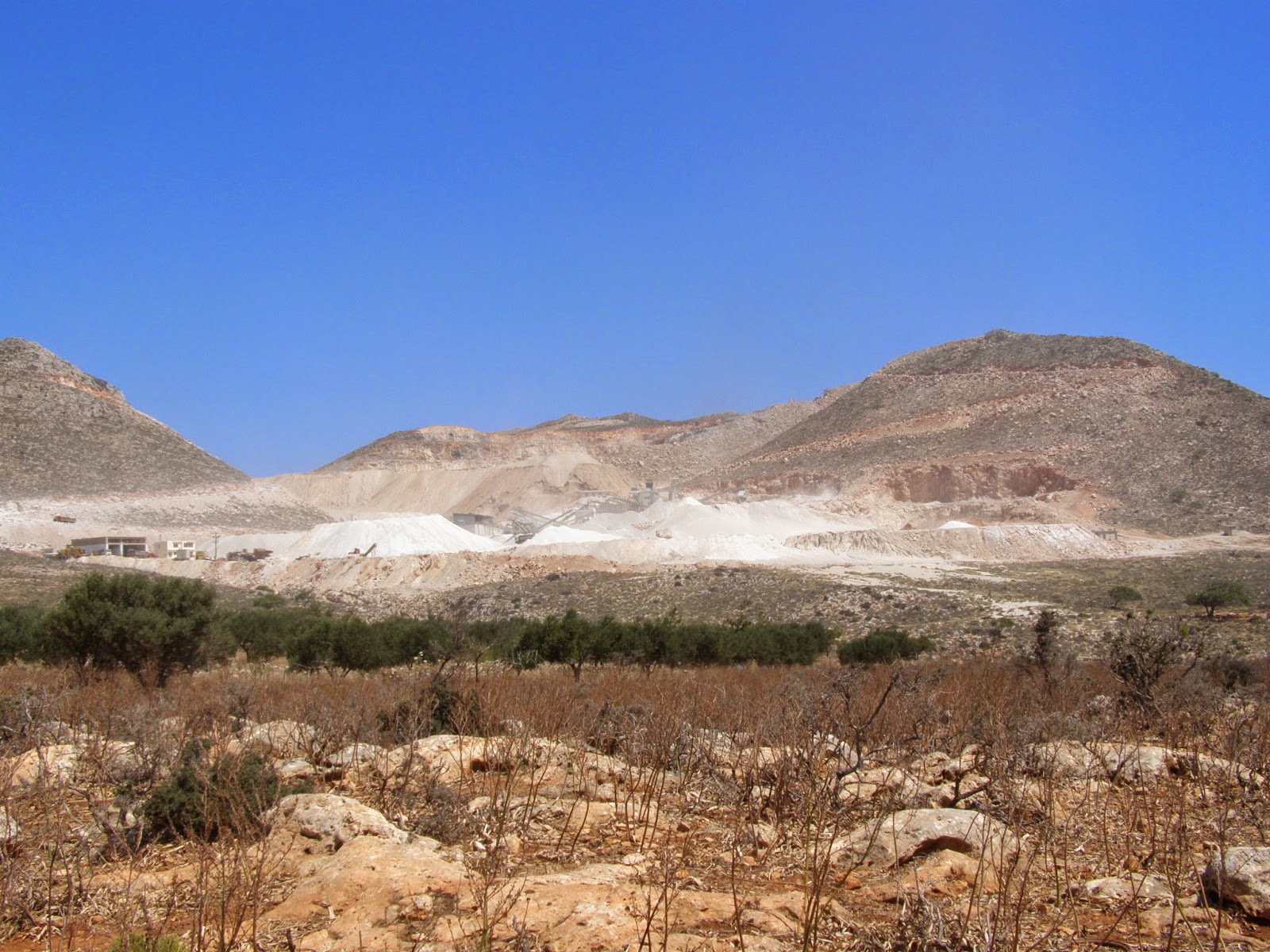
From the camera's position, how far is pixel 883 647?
73.0 feet

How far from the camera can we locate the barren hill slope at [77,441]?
70.2 metres

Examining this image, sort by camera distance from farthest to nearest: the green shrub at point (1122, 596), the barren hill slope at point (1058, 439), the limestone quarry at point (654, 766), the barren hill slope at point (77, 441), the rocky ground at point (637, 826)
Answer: the barren hill slope at point (77, 441) → the barren hill slope at point (1058, 439) → the green shrub at point (1122, 596) → the limestone quarry at point (654, 766) → the rocky ground at point (637, 826)

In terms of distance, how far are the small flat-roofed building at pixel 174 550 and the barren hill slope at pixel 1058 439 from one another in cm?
4376

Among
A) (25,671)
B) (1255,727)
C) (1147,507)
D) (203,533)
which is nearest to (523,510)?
(203,533)

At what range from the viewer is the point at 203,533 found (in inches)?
2630

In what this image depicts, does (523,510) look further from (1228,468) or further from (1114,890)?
(1114,890)

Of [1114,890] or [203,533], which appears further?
[203,533]

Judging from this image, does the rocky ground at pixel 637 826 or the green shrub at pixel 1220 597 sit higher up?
the green shrub at pixel 1220 597

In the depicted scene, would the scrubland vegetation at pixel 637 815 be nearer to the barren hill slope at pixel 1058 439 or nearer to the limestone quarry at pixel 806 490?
the limestone quarry at pixel 806 490

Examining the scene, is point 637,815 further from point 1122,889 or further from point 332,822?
point 1122,889

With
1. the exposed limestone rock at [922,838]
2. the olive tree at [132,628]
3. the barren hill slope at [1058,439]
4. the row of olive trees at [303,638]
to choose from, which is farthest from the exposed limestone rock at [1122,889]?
the barren hill slope at [1058,439]

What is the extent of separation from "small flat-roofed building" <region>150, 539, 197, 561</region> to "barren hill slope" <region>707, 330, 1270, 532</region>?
43761 mm

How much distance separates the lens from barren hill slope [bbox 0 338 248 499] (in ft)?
230

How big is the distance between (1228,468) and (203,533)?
71016mm
